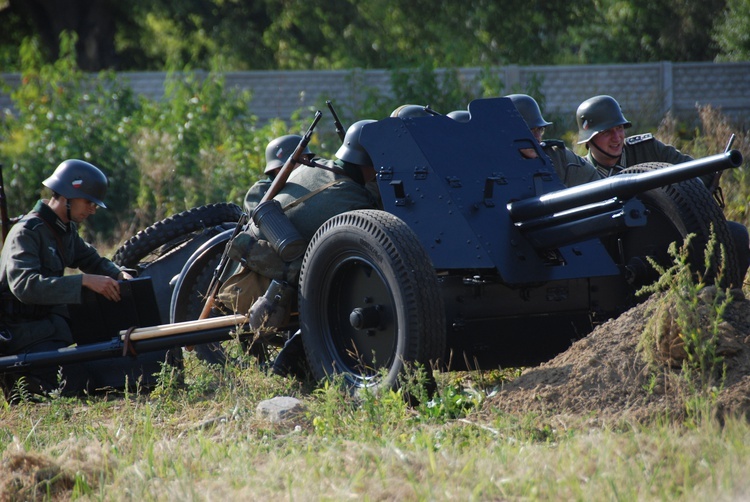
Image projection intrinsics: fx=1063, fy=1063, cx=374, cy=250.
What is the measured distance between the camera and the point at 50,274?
21.3 ft

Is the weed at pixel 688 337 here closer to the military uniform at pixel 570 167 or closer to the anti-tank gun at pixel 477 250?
the anti-tank gun at pixel 477 250

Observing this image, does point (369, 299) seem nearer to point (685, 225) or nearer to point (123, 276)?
point (685, 225)

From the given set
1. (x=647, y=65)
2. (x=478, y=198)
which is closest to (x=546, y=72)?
(x=647, y=65)

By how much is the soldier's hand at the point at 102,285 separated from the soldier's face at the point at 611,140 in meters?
3.45

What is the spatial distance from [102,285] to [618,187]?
3.08 metres

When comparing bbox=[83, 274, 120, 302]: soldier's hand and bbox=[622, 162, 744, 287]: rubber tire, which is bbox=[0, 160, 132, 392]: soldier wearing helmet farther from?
bbox=[622, 162, 744, 287]: rubber tire

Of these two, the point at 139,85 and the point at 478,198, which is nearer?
the point at 478,198

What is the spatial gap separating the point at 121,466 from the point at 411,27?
77.1 ft

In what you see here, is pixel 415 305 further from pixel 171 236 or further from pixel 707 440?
pixel 171 236

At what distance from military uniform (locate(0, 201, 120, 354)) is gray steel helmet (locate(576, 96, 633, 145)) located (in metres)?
3.53

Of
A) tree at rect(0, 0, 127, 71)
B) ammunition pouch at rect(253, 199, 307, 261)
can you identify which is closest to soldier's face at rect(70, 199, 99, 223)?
ammunition pouch at rect(253, 199, 307, 261)

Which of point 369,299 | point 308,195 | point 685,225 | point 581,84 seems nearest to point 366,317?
point 369,299

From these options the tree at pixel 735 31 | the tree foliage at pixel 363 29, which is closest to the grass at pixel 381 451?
the tree at pixel 735 31

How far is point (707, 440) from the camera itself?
372 cm
